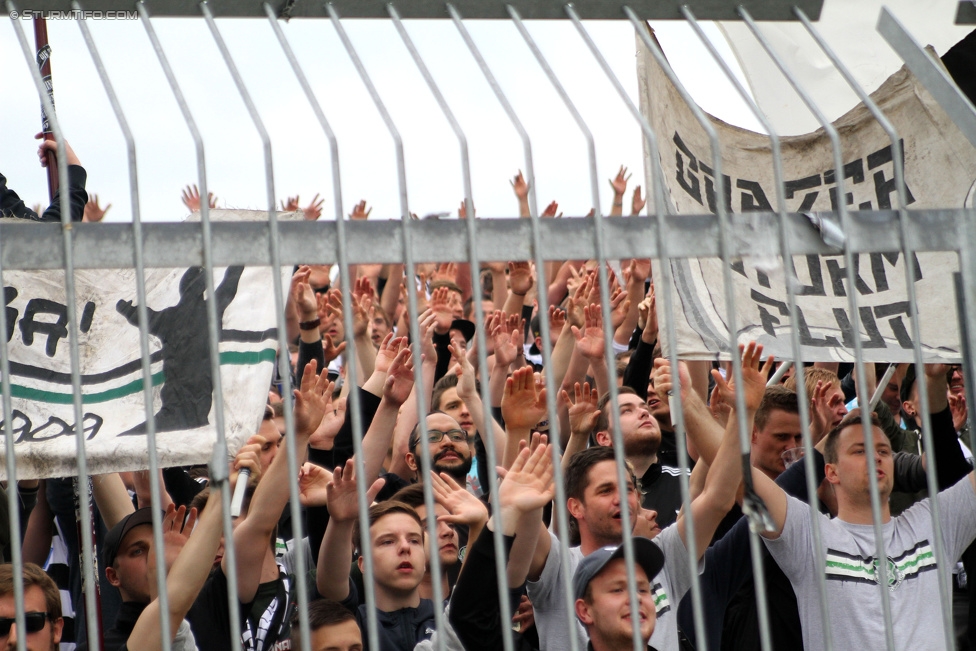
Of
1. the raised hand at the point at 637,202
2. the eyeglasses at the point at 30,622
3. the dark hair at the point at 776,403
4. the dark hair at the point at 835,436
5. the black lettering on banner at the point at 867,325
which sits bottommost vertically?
the eyeglasses at the point at 30,622

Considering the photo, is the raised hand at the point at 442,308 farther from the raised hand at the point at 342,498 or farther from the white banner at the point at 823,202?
the white banner at the point at 823,202

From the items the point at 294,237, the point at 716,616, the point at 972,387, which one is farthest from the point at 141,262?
the point at 716,616

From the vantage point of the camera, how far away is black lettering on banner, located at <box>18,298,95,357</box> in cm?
330

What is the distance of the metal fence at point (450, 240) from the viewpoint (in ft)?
7.69

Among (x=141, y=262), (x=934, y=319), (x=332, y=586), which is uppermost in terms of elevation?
(x=141, y=262)

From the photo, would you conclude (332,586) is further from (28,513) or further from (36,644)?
(28,513)

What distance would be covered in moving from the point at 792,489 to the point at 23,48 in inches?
139

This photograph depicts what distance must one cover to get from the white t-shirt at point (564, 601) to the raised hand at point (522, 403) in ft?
2.86

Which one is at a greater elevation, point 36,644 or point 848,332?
point 848,332

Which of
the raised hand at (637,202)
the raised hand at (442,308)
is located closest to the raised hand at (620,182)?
the raised hand at (637,202)

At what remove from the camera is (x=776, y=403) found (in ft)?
17.3

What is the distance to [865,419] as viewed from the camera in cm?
261

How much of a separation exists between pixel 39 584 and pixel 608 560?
6.24 ft

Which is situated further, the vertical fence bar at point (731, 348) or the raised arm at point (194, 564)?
the raised arm at point (194, 564)
